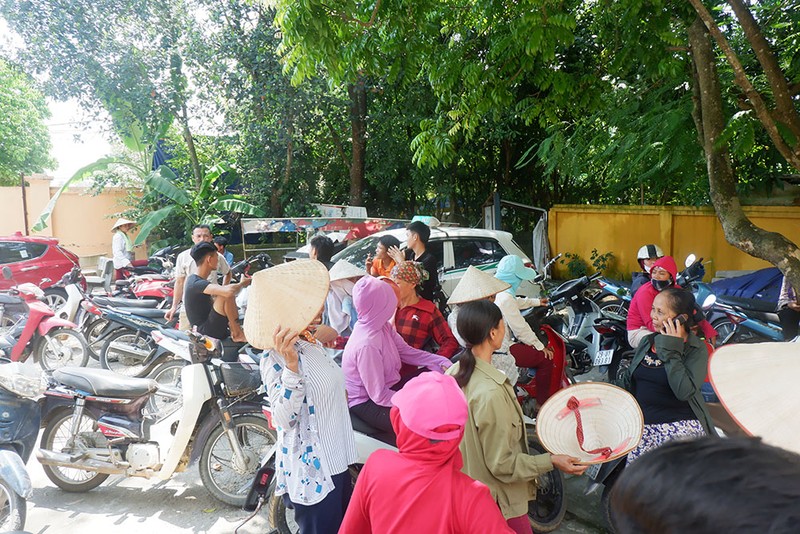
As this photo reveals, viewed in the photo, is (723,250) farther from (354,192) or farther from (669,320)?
(669,320)

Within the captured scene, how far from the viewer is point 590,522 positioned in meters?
3.57

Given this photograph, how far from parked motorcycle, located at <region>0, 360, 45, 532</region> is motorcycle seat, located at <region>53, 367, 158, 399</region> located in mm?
152

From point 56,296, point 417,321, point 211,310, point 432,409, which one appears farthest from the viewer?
point 56,296

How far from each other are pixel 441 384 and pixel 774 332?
487cm

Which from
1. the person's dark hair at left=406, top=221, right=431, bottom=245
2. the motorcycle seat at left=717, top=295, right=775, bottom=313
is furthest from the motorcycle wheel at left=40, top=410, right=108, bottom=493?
the motorcycle seat at left=717, top=295, right=775, bottom=313

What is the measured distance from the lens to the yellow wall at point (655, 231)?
9664 millimetres

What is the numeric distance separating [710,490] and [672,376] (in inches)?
81.1

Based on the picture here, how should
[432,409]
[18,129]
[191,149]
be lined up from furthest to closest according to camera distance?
[18,129]
[191,149]
[432,409]

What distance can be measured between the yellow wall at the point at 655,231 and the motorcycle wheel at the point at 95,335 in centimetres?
914

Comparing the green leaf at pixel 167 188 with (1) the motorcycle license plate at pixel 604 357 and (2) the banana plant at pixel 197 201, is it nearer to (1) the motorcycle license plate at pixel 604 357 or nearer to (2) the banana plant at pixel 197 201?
(2) the banana plant at pixel 197 201

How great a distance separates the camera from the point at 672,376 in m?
2.69

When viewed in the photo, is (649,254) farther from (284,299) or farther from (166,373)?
(166,373)

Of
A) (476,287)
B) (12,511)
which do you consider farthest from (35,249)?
(476,287)

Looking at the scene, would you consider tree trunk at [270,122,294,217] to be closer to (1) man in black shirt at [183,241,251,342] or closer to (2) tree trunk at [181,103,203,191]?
(2) tree trunk at [181,103,203,191]
